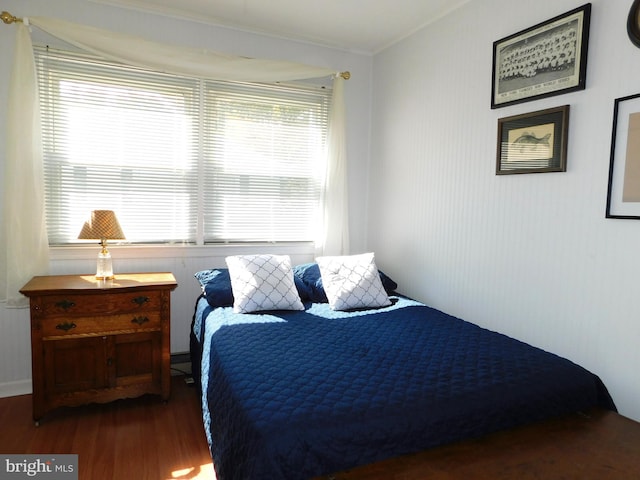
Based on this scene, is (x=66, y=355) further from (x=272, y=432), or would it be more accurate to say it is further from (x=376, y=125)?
(x=376, y=125)

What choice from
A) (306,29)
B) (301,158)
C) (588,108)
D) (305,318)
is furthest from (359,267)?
(306,29)

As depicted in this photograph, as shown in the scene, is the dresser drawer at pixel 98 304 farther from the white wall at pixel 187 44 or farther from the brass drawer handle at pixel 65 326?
the white wall at pixel 187 44

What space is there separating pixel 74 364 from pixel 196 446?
0.84 metres

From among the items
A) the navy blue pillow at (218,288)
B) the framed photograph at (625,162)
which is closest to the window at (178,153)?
the navy blue pillow at (218,288)

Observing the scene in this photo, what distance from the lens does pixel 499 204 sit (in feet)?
7.91

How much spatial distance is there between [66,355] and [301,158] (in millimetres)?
2048

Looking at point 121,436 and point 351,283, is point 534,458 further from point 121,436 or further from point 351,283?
point 121,436

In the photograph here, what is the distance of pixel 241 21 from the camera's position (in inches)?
118

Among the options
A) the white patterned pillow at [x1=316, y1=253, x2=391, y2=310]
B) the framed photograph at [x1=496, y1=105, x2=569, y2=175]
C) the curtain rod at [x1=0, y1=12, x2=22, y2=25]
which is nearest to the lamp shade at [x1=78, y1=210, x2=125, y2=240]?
the curtain rod at [x1=0, y1=12, x2=22, y2=25]

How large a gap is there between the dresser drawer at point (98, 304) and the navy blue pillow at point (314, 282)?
961 mm

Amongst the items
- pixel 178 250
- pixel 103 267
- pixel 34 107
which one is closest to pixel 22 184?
pixel 34 107

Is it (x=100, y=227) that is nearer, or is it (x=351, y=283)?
(x=100, y=227)

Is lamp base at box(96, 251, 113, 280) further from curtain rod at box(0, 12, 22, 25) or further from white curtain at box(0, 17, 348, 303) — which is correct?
curtain rod at box(0, 12, 22, 25)

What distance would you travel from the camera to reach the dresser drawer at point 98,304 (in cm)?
233
